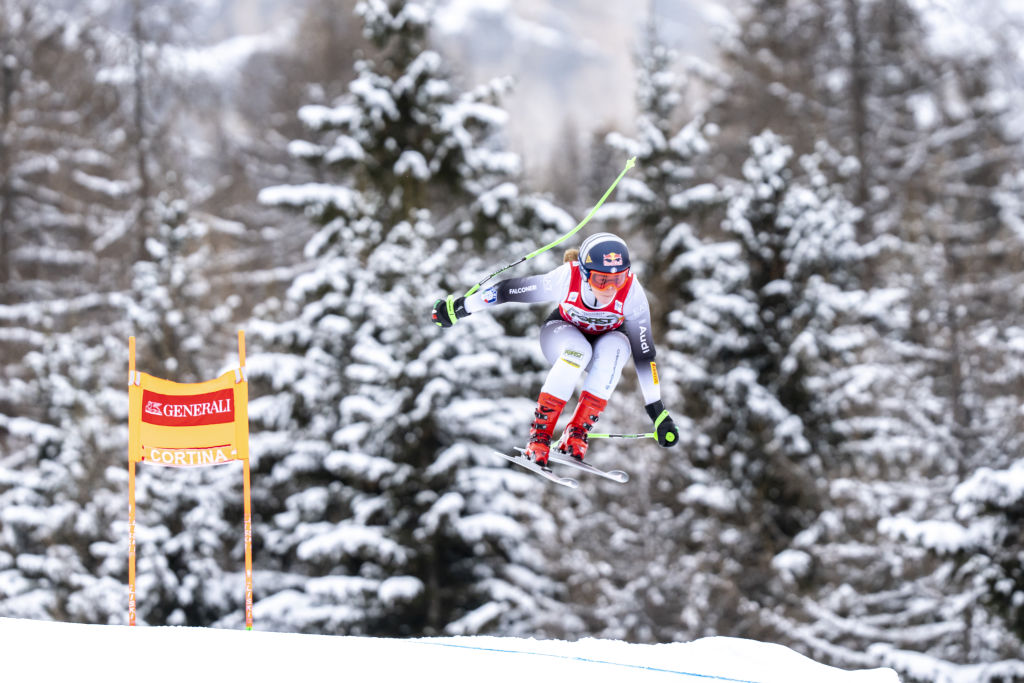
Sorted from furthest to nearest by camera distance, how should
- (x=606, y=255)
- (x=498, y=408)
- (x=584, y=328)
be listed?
(x=498, y=408) < (x=584, y=328) < (x=606, y=255)

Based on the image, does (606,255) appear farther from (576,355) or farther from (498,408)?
(498,408)

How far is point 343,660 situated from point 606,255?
3.56m

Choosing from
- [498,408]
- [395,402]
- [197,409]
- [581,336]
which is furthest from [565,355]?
[395,402]

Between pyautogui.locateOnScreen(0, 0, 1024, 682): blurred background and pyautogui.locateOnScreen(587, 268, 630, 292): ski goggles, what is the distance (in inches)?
340

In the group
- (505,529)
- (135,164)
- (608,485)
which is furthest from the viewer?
(135,164)

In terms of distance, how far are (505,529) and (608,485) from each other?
6512 mm

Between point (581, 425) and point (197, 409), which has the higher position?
point (197, 409)

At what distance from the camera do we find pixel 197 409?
30.9 feet

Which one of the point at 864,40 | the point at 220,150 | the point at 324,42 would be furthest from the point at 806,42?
the point at 220,150

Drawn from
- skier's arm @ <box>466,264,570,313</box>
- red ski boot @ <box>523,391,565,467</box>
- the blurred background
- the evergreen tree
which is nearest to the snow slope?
red ski boot @ <box>523,391,565,467</box>

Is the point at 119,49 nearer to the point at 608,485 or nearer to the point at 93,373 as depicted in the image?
the point at 93,373

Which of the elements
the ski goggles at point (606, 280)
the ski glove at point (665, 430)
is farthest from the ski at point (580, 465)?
the ski goggles at point (606, 280)

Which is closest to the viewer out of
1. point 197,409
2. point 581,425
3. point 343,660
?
point 343,660

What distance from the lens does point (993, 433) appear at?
1664 cm
